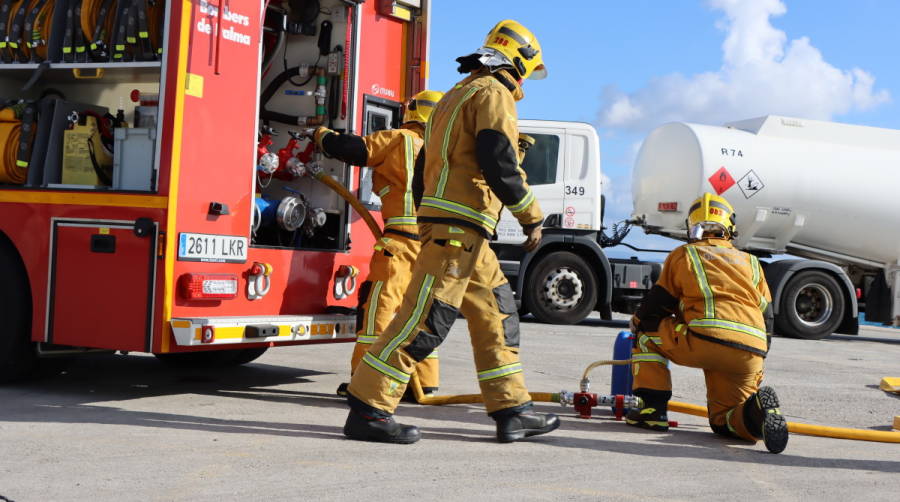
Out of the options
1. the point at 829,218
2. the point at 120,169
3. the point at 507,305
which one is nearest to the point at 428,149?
the point at 507,305

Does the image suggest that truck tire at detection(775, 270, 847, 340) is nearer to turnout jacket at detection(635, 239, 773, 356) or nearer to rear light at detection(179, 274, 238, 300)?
turnout jacket at detection(635, 239, 773, 356)

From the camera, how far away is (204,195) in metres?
6.06

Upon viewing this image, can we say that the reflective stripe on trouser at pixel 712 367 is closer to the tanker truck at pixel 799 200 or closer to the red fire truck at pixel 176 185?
the red fire truck at pixel 176 185

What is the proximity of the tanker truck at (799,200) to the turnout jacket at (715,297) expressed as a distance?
871 centimetres

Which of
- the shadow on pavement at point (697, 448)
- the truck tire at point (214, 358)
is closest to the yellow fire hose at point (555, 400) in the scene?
the shadow on pavement at point (697, 448)

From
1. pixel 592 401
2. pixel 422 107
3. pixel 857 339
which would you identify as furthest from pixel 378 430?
pixel 857 339

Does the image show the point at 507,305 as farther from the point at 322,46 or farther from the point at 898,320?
the point at 898,320

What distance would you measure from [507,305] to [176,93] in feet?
7.25

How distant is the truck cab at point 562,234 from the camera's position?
13.8 metres

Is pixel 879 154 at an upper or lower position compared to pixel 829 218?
upper

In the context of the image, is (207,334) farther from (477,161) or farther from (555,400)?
(555,400)

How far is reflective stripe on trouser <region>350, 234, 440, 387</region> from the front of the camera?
20.8 feet

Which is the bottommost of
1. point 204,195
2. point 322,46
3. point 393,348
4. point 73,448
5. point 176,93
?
point 73,448

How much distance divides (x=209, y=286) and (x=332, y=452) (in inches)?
62.1
